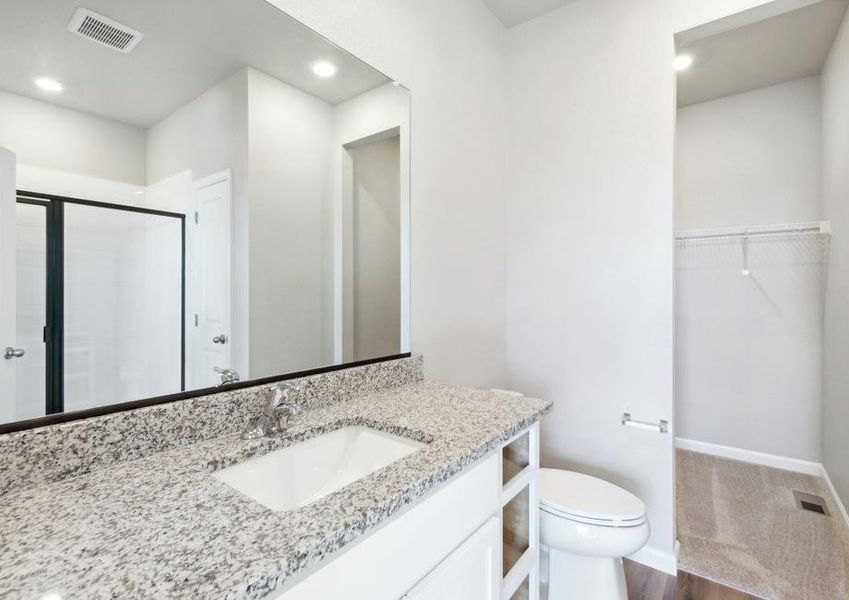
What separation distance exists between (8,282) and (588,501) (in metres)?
1.74

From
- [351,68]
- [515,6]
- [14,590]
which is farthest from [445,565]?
[515,6]

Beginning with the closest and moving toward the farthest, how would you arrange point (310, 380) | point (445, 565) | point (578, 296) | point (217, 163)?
1. point (445, 565)
2. point (217, 163)
3. point (310, 380)
4. point (578, 296)

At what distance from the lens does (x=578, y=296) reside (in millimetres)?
2031

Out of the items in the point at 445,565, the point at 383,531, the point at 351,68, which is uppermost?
the point at 351,68

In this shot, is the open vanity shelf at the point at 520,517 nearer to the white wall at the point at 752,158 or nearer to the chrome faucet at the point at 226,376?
the chrome faucet at the point at 226,376

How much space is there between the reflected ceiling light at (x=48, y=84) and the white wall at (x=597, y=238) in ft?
6.13

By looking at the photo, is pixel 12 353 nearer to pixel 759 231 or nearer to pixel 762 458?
pixel 759 231

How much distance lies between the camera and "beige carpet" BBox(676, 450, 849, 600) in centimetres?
168

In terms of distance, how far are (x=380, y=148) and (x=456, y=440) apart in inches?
41.9

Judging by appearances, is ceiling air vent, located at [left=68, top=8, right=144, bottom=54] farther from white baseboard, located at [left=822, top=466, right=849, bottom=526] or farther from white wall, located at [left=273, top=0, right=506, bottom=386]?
white baseboard, located at [left=822, top=466, right=849, bottom=526]

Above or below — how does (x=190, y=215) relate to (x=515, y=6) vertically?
below

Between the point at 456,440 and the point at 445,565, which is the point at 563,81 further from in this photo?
the point at 445,565

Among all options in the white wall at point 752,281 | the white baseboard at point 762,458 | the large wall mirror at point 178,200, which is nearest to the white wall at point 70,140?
the large wall mirror at point 178,200

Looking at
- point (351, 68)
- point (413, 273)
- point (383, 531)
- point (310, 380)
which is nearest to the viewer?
point (383, 531)
